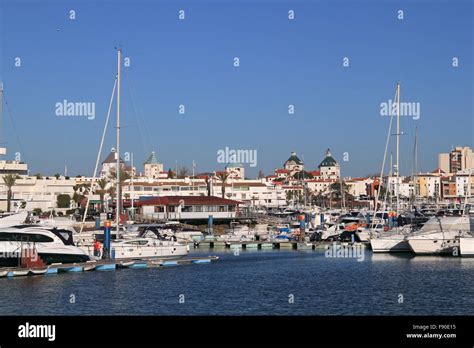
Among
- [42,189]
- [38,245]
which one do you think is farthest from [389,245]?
[42,189]

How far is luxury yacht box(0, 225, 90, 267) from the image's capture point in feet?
141

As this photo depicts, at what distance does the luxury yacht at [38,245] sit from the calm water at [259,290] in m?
2.64

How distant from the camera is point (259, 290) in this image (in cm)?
3734

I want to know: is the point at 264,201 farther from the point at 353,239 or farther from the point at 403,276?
the point at 403,276

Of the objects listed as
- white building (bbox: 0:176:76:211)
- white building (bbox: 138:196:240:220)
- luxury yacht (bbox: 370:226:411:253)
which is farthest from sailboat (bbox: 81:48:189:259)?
white building (bbox: 0:176:76:211)

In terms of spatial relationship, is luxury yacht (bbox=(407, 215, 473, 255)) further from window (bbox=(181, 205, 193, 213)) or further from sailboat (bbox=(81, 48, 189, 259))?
window (bbox=(181, 205, 193, 213))

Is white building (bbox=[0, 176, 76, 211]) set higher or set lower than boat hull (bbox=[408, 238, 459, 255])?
higher

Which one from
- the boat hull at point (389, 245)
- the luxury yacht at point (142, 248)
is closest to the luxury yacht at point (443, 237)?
the boat hull at point (389, 245)

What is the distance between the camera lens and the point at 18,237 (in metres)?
42.9

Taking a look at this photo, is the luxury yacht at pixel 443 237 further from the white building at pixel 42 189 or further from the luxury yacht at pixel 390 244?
the white building at pixel 42 189

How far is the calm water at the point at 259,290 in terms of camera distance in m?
31.4

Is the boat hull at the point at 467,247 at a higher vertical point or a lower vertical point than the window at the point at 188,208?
lower

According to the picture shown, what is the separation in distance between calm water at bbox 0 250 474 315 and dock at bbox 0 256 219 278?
686mm
